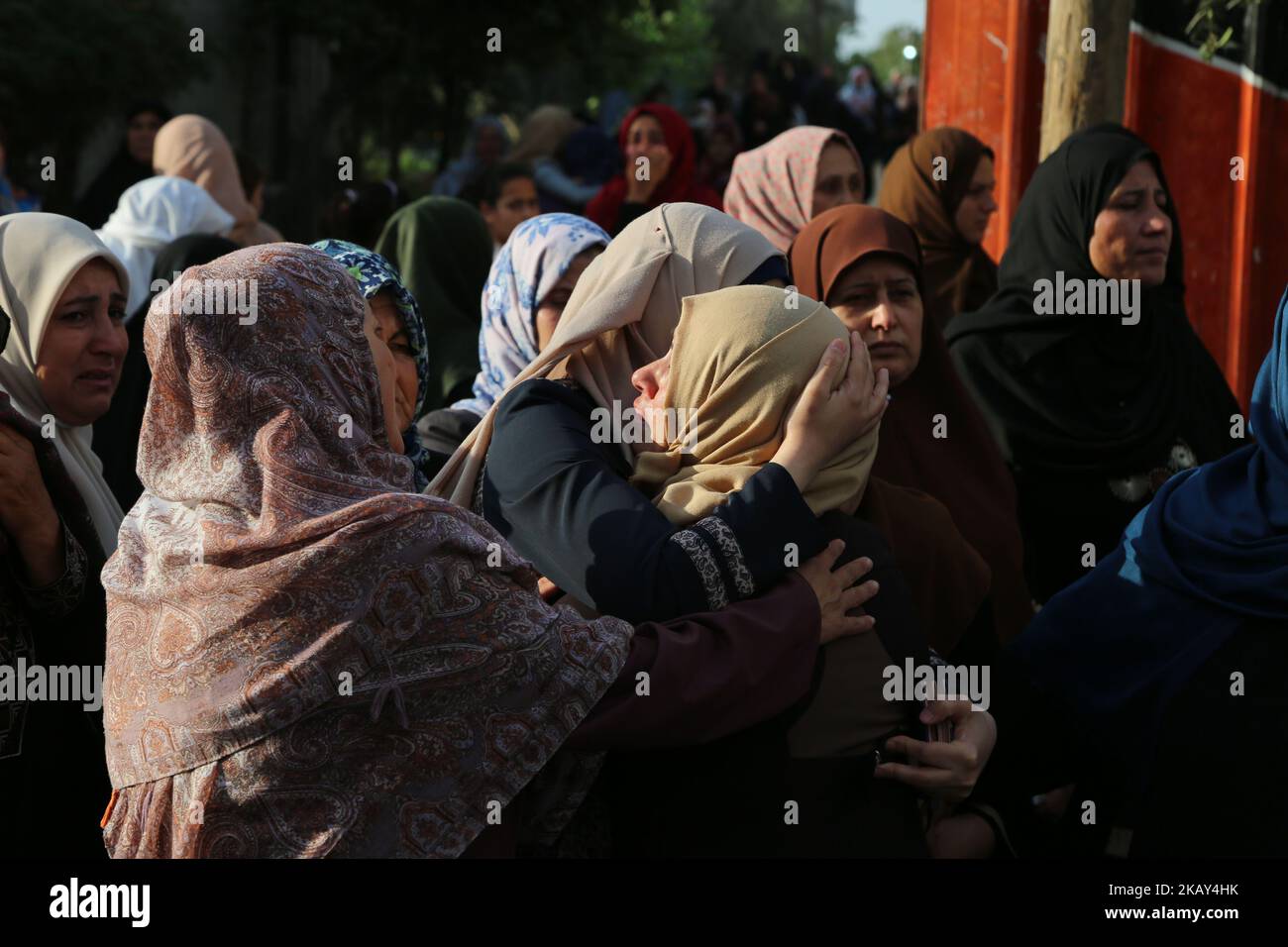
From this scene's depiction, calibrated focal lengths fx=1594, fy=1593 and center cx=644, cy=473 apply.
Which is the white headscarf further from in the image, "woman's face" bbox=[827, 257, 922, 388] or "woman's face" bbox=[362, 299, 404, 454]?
"woman's face" bbox=[362, 299, 404, 454]

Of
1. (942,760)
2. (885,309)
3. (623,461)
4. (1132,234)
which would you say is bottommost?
(942,760)

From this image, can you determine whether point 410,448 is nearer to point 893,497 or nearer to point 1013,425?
point 893,497

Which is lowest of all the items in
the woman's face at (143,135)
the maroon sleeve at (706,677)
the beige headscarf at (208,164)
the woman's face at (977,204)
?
the maroon sleeve at (706,677)

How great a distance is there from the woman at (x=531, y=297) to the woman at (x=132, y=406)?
0.86m

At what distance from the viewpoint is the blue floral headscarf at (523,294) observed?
4.15m

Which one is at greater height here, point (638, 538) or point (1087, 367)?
point (1087, 367)

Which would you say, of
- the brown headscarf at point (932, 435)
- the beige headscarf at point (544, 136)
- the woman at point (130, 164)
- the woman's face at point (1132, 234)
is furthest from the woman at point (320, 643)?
the beige headscarf at point (544, 136)

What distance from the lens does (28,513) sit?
2719 millimetres

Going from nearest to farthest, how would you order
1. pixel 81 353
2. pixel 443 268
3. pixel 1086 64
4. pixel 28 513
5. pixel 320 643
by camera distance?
pixel 320 643 → pixel 28 513 → pixel 81 353 → pixel 1086 64 → pixel 443 268

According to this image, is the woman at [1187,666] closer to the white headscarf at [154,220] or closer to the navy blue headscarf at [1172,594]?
the navy blue headscarf at [1172,594]

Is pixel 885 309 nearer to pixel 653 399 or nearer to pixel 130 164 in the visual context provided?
pixel 653 399

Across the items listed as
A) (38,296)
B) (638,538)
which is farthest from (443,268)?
(638,538)

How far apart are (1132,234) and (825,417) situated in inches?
93.5

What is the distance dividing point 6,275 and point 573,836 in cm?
194
